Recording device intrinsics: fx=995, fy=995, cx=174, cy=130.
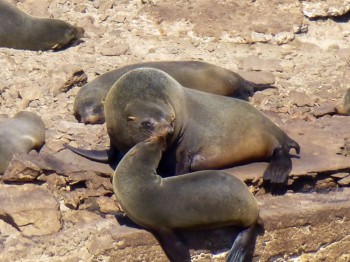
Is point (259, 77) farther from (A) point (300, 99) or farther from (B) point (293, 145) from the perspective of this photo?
(B) point (293, 145)

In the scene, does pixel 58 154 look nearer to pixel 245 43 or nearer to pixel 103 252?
pixel 103 252

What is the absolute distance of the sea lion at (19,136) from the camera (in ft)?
20.4

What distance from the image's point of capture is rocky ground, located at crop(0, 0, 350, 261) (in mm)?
5617

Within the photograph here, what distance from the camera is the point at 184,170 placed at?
6074mm

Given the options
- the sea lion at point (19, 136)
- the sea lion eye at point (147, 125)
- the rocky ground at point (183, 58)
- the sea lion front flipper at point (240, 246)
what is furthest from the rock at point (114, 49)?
the sea lion front flipper at point (240, 246)

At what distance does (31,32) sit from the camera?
8.15m

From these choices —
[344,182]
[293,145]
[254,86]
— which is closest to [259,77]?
[254,86]

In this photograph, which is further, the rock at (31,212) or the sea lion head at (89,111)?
the sea lion head at (89,111)

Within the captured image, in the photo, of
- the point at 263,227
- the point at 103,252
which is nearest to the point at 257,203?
the point at 263,227

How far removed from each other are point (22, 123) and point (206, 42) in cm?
219

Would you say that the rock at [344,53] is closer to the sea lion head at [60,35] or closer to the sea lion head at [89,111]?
the sea lion head at [60,35]

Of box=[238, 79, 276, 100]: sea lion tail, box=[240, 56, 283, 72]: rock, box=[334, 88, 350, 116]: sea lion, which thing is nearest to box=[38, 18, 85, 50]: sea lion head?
box=[240, 56, 283, 72]: rock

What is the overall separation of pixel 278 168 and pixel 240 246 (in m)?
0.76

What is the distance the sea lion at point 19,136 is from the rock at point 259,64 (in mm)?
2026
